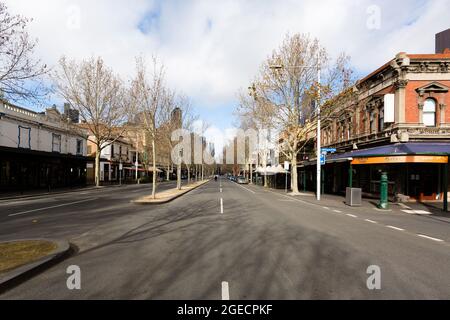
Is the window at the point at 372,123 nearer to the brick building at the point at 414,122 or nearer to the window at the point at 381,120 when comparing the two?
the window at the point at 381,120

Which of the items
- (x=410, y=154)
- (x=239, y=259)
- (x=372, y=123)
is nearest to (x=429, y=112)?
(x=372, y=123)

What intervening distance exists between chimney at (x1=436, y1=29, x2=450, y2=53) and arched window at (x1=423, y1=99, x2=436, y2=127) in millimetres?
10771

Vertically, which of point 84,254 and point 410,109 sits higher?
point 410,109

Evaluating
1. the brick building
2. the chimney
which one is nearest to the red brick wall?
the brick building

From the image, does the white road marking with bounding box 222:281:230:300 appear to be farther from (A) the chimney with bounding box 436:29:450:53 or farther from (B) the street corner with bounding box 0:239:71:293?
(A) the chimney with bounding box 436:29:450:53

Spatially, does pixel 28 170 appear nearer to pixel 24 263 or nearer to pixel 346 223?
pixel 24 263

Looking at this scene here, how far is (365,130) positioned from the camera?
23.9 meters

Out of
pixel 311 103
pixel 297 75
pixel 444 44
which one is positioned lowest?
pixel 311 103

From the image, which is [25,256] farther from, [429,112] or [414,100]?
[429,112]

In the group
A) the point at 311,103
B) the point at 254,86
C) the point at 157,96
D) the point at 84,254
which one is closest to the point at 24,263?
the point at 84,254

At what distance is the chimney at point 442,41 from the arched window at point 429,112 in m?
10.8

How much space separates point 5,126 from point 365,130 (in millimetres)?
30981

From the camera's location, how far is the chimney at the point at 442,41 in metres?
26.5
